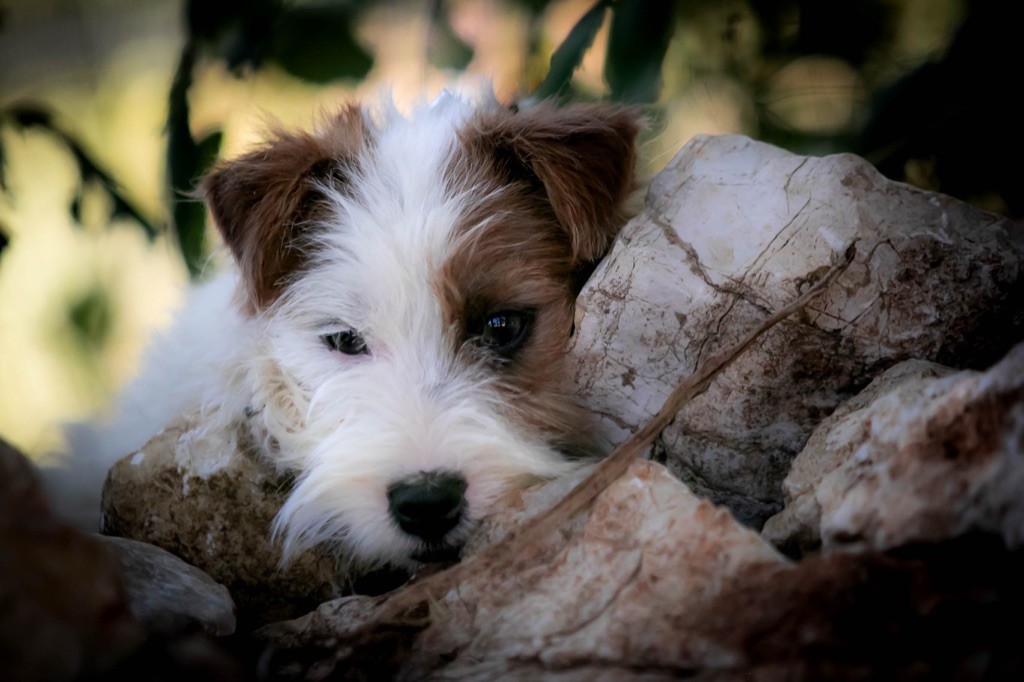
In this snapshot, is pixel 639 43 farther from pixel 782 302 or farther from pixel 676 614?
pixel 676 614

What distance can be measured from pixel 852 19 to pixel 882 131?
0.37m

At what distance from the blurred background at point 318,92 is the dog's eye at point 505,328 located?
742 mm

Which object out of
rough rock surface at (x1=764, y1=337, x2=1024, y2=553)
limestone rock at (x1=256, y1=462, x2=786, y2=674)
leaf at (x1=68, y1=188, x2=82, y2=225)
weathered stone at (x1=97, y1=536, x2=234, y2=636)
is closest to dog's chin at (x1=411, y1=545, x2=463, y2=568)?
limestone rock at (x1=256, y1=462, x2=786, y2=674)

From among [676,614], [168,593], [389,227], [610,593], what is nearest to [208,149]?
[389,227]

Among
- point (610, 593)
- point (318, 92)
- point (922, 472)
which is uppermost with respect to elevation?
point (318, 92)

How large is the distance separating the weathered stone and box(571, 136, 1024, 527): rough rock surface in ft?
3.36

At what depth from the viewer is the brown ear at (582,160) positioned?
219 cm

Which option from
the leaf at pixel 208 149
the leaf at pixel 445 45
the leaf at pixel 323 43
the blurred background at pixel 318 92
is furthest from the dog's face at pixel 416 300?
the leaf at pixel 208 149

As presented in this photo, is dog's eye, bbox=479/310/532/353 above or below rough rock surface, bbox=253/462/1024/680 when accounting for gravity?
above

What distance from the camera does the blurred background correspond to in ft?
8.22

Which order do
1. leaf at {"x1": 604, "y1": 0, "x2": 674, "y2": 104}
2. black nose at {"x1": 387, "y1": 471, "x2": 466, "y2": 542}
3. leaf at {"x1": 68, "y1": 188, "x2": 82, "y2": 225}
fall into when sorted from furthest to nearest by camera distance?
leaf at {"x1": 68, "y1": 188, "x2": 82, "y2": 225}
leaf at {"x1": 604, "y1": 0, "x2": 674, "y2": 104}
black nose at {"x1": 387, "y1": 471, "x2": 466, "y2": 542}

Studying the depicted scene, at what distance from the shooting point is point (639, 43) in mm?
2512

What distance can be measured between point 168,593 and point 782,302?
4.69ft

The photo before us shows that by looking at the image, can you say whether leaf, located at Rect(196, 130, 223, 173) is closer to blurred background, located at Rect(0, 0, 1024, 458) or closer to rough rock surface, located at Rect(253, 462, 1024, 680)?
blurred background, located at Rect(0, 0, 1024, 458)
